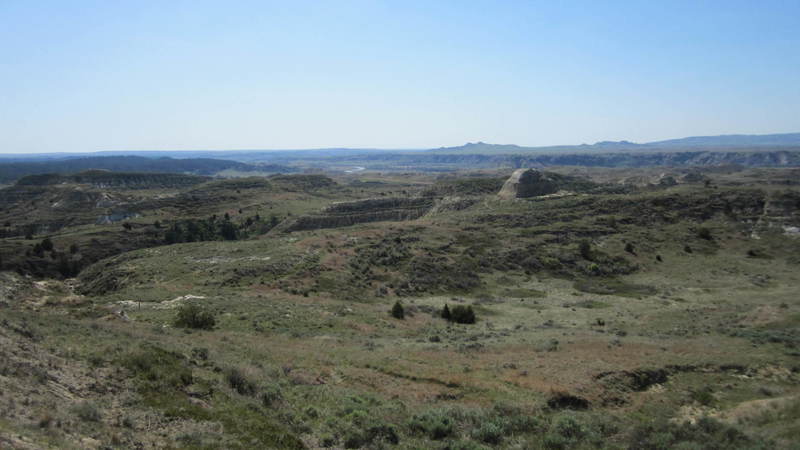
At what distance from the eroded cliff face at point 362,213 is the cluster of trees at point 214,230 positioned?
24.1 feet

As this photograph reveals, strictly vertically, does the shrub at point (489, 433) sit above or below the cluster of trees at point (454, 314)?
above

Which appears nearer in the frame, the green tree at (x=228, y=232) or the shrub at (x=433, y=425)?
the shrub at (x=433, y=425)

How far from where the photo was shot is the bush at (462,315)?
3322 centimetres

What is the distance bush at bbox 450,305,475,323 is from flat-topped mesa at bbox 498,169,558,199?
5745 centimetres

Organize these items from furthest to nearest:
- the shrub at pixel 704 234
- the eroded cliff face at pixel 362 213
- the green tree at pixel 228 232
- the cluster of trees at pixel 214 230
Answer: the eroded cliff face at pixel 362 213
the green tree at pixel 228 232
the cluster of trees at pixel 214 230
the shrub at pixel 704 234

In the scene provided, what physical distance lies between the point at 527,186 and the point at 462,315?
60.8 metres

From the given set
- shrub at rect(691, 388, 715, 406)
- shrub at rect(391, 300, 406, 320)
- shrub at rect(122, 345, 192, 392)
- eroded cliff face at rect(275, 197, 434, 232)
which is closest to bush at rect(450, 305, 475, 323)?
shrub at rect(391, 300, 406, 320)

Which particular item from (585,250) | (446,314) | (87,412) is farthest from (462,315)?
(585,250)

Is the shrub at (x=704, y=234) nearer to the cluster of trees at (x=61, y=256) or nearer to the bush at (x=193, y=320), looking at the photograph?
the bush at (x=193, y=320)

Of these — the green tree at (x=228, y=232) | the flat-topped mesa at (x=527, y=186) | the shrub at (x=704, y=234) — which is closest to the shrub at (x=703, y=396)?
the shrub at (x=704, y=234)

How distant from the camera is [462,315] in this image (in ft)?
110

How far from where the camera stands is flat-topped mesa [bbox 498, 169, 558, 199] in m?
88.4

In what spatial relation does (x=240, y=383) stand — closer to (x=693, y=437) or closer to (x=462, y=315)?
(x=693, y=437)

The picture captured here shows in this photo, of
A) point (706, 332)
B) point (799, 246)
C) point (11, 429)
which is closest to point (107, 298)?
point (11, 429)
